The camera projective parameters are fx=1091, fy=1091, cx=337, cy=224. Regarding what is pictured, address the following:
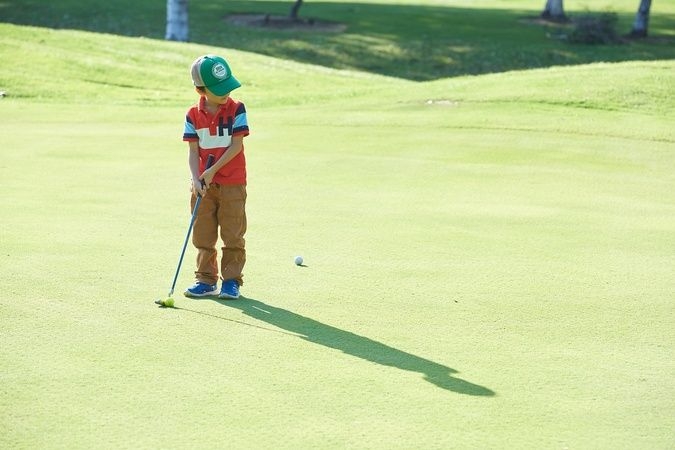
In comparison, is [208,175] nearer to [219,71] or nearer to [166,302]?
[219,71]

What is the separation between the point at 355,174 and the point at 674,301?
5.29m

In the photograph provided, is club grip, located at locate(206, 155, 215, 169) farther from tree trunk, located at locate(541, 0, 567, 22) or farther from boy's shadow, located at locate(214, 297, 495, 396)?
tree trunk, located at locate(541, 0, 567, 22)

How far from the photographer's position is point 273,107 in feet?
59.9

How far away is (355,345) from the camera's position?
6430mm

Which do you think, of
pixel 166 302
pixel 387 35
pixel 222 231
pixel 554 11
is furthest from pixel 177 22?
pixel 166 302

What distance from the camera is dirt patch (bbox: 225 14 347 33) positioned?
4071 cm

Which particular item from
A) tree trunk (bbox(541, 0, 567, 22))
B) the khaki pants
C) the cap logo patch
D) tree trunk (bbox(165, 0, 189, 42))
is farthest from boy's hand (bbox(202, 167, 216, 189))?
tree trunk (bbox(541, 0, 567, 22))

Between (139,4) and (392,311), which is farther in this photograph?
(139,4)

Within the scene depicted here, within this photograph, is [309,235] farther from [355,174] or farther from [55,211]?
[355,174]

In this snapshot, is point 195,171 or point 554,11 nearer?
point 195,171

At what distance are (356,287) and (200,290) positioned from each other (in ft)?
3.62

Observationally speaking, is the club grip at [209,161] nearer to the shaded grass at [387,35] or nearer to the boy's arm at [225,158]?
the boy's arm at [225,158]

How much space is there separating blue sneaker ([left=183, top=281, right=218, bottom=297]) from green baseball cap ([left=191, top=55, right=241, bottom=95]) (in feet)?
4.45

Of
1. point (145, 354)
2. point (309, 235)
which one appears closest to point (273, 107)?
point (309, 235)
